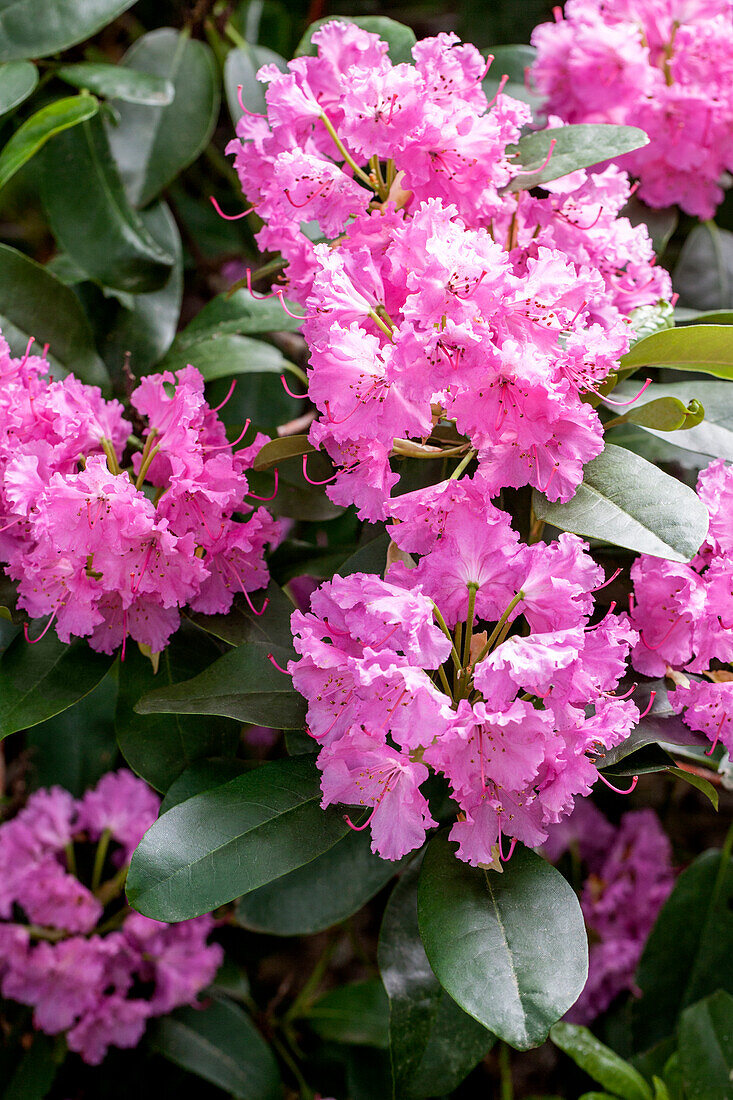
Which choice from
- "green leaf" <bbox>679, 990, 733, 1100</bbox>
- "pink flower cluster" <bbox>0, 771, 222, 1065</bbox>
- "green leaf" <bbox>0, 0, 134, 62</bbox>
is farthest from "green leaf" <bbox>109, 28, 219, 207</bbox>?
"green leaf" <bbox>679, 990, 733, 1100</bbox>

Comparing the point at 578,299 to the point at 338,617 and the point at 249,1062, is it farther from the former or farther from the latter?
the point at 249,1062

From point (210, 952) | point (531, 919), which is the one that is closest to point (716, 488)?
point (531, 919)

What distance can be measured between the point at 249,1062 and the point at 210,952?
6.2 inches

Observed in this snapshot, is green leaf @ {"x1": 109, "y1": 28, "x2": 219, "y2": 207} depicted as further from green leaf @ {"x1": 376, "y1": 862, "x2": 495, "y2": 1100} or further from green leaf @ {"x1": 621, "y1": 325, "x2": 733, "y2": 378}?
green leaf @ {"x1": 376, "y1": 862, "x2": 495, "y2": 1100}

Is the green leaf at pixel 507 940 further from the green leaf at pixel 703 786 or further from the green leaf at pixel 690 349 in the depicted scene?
the green leaf at pixel 690 349

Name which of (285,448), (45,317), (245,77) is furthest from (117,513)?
(245,77)

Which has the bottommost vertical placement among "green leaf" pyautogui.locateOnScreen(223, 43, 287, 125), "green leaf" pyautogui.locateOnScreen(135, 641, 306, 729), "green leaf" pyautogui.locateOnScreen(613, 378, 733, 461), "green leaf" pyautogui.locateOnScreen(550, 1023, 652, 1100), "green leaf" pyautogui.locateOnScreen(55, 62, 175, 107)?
"green leaf" pyautogui.locateOnScreen(550, 1023, 652, 1100)

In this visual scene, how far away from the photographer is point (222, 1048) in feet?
4.17

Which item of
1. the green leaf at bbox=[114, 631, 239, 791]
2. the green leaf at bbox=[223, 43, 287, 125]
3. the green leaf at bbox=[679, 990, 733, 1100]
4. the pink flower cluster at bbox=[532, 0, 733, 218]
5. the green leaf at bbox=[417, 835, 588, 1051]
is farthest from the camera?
the green leaf at bbox=[223, 43, 287, 125]

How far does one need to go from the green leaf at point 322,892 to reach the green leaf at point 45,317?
58 centimetres

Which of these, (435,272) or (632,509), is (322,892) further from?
(435,272)

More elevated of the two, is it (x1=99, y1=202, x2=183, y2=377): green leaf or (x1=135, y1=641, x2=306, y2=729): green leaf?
(x1=99, y1=202, x2=183, y2=377): green leaf

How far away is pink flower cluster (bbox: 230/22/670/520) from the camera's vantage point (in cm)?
68

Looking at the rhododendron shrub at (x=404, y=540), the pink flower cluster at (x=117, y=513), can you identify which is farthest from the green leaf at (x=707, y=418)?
the pink flower cluster at (x=117, y=513)
